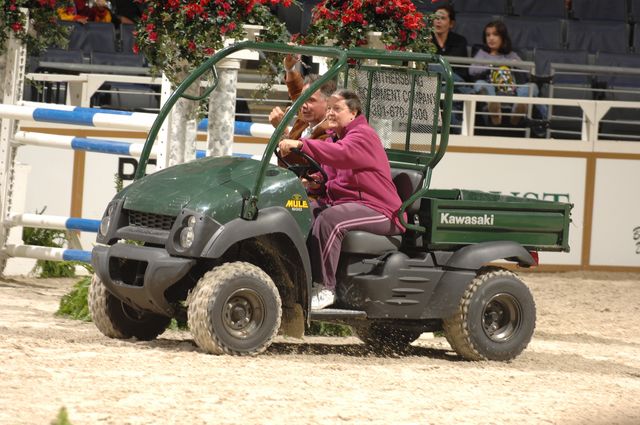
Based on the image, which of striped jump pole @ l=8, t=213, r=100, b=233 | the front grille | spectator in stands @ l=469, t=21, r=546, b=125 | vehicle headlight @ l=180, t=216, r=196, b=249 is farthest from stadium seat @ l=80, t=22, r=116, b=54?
vehicle headlight @ l=180, t=216, r=196, b=249

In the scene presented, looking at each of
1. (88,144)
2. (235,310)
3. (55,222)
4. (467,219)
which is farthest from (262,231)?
(55,222)

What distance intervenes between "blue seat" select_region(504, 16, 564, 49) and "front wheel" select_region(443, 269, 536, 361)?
25.6 ft

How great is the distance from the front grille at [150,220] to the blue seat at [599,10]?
32.8 ft

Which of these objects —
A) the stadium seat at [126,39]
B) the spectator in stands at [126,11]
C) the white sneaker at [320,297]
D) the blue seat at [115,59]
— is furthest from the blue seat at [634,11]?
the white sneaker at [320,297]

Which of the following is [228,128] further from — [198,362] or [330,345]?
[198,362]

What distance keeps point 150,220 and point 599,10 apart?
10278 mm

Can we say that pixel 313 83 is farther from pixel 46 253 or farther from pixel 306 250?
pixel 46 253

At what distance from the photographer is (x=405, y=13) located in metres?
8.77

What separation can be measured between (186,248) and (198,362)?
1.77ft

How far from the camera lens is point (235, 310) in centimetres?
668

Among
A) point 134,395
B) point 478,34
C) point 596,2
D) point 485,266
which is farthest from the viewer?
point 596,2

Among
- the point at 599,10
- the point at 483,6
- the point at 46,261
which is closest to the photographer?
the point at 46,261

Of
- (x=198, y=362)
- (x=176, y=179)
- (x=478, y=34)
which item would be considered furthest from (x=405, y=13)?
(x=478, y=34)

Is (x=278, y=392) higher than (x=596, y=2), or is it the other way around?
(x=596, y=2)
